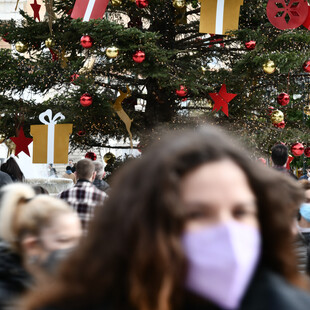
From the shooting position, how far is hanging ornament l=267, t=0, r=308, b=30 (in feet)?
29.9

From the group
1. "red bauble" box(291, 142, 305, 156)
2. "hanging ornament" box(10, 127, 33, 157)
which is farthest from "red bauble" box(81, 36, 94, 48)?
"red bauble" box(291, 142, 305, 156)

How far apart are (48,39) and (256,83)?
12.1 feet

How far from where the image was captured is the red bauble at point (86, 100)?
9.20 metres

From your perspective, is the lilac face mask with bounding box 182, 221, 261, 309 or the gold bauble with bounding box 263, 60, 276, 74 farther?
the gold bauble with bounding box 263, 60, 276, 74

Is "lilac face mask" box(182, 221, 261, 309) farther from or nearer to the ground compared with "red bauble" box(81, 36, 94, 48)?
nearer to the ground

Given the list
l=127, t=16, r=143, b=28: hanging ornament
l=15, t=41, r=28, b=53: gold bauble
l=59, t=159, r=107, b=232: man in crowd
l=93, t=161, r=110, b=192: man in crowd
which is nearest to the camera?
l=59, t=159, r=107, b=232: man in crowd

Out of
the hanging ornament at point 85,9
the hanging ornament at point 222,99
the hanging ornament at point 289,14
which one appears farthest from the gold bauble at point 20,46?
the hanging ornament at point 289,14

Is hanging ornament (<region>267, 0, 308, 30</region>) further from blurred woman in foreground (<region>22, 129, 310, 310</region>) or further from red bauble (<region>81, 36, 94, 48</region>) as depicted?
blurred woman in foreground (<region>22, 129, 310, 310</region>)

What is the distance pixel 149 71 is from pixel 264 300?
322 inches

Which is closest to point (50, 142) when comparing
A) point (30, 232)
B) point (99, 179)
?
point (99, 179)

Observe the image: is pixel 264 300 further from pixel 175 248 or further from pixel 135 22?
pixel 135 22

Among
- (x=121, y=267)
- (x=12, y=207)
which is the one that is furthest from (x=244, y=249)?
(x=12, y=207)

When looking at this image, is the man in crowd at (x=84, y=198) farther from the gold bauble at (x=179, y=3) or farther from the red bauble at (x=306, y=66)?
the red bauble at (x=306, y=66)

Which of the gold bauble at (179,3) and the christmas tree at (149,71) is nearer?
the christmas tree at (149,71)
